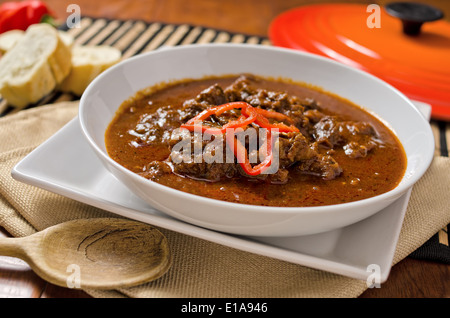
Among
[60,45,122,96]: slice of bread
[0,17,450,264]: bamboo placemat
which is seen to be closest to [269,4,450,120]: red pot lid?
[0,17,450,264]: bamboo placemat

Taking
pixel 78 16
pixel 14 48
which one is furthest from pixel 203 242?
pixel 78 16

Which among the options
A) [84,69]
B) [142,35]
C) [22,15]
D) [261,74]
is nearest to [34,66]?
[84,69]

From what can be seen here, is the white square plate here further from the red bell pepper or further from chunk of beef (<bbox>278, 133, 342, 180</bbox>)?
the red bell pepper

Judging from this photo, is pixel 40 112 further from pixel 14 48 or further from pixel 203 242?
pixel 203 242

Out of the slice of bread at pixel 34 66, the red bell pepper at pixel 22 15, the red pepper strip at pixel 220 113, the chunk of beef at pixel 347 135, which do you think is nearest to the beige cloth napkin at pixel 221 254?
the chunk of beef at pixel 347 135

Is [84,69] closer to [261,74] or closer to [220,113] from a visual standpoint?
[261,74]

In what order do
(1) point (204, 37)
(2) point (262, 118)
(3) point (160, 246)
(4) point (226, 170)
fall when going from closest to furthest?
(3) point (160, 246)
(4) point (226, 170)
(2) point (262, 118)
(1) point (204, 37)
